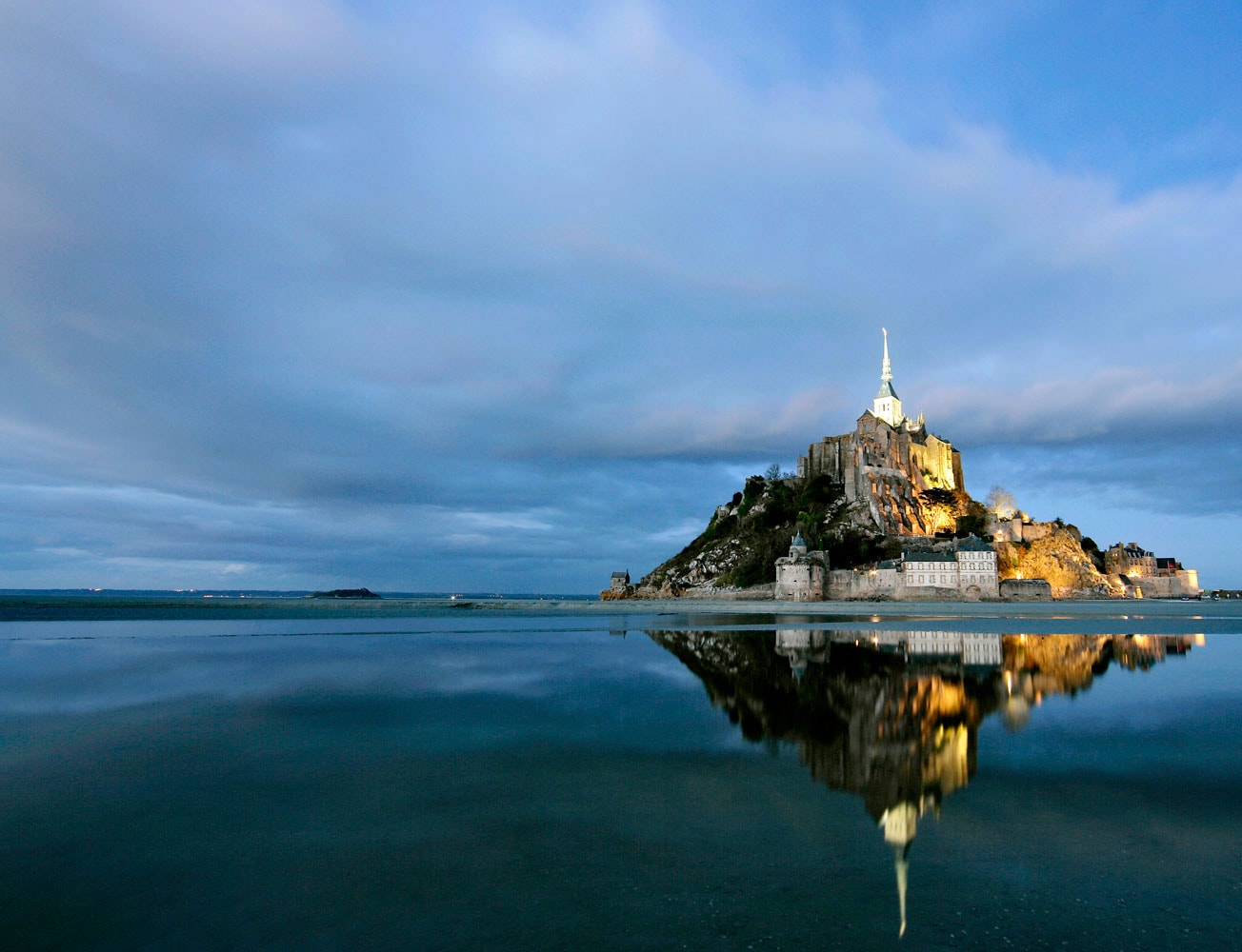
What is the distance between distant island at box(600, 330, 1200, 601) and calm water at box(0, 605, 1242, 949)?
56.1 meters

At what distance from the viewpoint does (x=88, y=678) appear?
677 inches

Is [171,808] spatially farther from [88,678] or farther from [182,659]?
[182,659]

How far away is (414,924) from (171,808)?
4.28m

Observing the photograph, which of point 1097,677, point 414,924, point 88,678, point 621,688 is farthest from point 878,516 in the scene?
point 414,924

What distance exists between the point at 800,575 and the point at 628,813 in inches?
2653

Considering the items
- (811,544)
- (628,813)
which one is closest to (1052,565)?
(811,544)

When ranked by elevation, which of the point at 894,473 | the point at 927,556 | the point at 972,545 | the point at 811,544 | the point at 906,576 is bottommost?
the point at 906,576

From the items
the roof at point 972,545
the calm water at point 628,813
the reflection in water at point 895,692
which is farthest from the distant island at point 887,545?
the calm water at point 628,813

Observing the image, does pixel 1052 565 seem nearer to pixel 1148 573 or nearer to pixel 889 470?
pixel 889 470

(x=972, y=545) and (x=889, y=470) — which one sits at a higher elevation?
(x=889, y=470)

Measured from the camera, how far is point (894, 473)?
83.4 m

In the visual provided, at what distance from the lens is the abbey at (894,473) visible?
265ft

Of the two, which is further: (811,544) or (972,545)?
(811,544)

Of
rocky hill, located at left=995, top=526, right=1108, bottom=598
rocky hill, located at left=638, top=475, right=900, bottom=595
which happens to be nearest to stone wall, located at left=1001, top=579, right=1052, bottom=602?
rocky hill, located at left=995, top=526, right=1108, bottom=598
